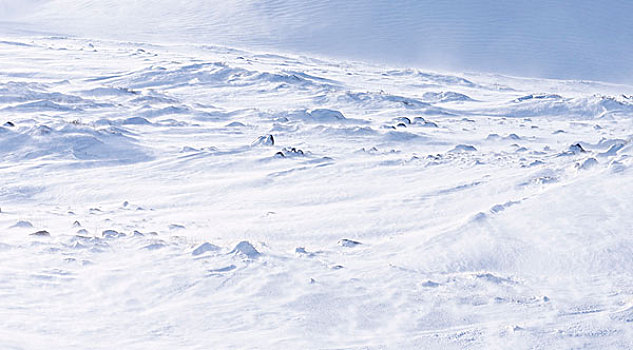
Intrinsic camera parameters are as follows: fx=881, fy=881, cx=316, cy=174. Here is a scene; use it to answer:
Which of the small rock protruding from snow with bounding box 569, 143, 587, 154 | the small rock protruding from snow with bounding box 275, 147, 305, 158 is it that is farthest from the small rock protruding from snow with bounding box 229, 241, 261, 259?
the small rock protruding from snow with bounding box 569, 143, 587, 154

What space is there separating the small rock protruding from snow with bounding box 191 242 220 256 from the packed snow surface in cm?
1

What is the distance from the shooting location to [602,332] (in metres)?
3.58

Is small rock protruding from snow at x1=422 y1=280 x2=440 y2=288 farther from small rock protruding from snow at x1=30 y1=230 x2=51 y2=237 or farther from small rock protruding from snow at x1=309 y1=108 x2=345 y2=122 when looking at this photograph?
small rock protruding from snow at x1=309 y1=108 x2=345 y2=122

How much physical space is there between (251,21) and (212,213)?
921 inches

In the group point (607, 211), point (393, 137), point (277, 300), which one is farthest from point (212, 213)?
point (393, 137)

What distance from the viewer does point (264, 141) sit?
878 cm

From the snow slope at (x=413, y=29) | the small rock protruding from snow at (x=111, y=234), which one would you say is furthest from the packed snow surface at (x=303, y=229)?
the snow slope at (x=413, y=29)

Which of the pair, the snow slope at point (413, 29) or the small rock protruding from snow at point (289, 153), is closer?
the small rock protruding from snow at point (289, 153)

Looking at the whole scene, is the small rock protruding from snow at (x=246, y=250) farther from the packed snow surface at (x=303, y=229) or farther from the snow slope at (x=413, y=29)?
the snow slope at (x=413, y=29)

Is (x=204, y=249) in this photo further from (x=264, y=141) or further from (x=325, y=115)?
(x=325, y=115)

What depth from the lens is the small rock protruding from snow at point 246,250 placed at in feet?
15.0

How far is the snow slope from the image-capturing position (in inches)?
999

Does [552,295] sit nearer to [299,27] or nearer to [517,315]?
[517,315]

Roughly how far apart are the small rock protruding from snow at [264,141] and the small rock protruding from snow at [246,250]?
13.4ft
